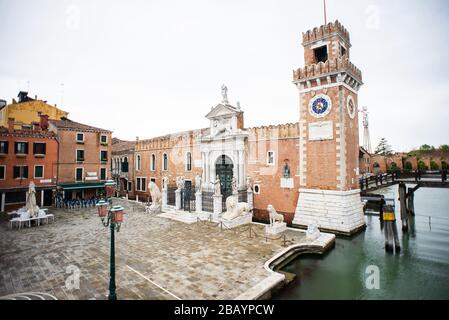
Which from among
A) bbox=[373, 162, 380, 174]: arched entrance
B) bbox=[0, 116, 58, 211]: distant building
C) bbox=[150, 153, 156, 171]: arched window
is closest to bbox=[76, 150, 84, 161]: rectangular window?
bbox=[0, 116, 58, 211]: distant building

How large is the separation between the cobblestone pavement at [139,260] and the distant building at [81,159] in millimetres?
8382

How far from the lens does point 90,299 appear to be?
6602 millimetres

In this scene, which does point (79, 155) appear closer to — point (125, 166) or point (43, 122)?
point (43, 122)

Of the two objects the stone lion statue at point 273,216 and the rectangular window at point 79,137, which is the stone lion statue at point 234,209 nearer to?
the stone lion statue at point 273,216

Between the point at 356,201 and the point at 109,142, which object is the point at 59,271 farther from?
the point at 109,142

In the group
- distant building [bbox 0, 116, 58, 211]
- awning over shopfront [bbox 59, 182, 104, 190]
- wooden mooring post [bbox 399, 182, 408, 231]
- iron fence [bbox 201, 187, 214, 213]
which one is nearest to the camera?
wooden mooring post [bbox 399, 182, 408, 231]

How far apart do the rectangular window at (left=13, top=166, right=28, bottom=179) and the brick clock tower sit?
22.8 meters

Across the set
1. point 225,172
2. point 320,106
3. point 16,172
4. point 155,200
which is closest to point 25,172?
point 16,172

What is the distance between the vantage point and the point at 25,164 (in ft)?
66.8

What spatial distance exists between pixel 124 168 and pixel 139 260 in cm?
2554

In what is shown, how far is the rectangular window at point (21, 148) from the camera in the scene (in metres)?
20.0

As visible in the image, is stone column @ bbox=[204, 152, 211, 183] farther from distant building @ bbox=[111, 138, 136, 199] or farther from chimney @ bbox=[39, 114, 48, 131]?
chimney @ bbox=[39, 114, 48, 131]

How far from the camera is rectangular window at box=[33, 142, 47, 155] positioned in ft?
68.8
